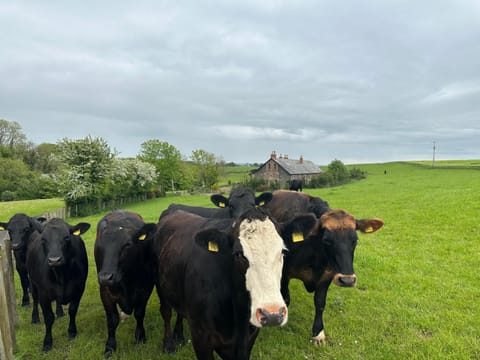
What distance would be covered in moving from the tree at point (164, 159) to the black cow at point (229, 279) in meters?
49.2

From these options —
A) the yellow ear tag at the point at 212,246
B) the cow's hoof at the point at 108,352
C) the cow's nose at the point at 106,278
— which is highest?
the yellow ear tag at the point at 212,246

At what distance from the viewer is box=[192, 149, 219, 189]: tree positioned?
67000 millimetres

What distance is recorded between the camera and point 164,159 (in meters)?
52.9

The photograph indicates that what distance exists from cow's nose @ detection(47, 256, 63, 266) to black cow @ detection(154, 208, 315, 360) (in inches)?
70.1

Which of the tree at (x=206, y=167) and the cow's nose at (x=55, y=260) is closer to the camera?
the cow's nose at (x=55, y=260)

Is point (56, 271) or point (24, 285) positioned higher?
point (56, 271)

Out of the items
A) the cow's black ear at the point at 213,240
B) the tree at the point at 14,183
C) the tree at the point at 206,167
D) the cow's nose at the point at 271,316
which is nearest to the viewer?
the cow's nose at the point at 271,316

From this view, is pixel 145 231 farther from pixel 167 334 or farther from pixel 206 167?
pixel 206 167

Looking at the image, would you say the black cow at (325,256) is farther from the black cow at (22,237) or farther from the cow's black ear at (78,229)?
the black cow at (22,237)

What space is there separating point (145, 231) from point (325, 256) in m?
3.02

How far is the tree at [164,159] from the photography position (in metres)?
52.2

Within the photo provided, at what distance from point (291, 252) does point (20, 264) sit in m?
6.28

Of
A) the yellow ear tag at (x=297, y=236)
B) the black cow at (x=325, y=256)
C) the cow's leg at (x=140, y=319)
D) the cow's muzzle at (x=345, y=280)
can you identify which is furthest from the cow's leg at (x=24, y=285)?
the cow's muzzle at (x=345, y=280)

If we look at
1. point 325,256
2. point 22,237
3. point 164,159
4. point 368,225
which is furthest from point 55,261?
point 164,159
